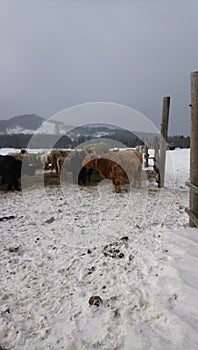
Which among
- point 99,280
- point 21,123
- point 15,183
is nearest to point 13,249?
point 99,280

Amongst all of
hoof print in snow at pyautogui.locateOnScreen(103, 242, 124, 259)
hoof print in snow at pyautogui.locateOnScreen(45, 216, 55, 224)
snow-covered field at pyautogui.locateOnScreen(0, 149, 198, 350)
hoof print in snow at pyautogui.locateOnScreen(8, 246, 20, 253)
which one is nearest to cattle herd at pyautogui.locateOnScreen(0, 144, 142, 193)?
snow-covered field at pyautogui.locateOnScreen(0, 149, 198, 350)

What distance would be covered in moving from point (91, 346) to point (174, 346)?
0.79m

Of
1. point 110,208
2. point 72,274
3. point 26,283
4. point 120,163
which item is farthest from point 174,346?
point 120,163

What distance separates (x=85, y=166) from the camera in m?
10.3

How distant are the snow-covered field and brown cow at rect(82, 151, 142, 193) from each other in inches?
90.4

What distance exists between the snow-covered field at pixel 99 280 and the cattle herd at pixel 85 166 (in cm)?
258

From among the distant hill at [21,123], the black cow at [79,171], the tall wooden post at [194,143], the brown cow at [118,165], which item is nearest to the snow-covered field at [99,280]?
the tall wooden post at [194,143]

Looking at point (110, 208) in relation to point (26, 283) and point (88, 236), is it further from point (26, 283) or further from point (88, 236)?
point (26, 283)

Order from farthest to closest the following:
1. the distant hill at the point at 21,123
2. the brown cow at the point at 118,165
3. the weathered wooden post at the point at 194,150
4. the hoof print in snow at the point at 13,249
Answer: the distant hill at the point at 21,123 → the brown cow at the point at 118,165 → the hoof print in snow at the point at 13,249 → the weathered wooden post at the point at 194,150

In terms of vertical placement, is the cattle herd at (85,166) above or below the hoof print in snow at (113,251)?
above

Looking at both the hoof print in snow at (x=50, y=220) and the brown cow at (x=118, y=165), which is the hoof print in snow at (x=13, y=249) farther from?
the brown cow at (x=118, y=165)

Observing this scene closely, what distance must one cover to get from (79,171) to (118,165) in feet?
7.10

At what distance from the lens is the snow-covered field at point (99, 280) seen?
274cm

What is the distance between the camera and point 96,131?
1305 cm
